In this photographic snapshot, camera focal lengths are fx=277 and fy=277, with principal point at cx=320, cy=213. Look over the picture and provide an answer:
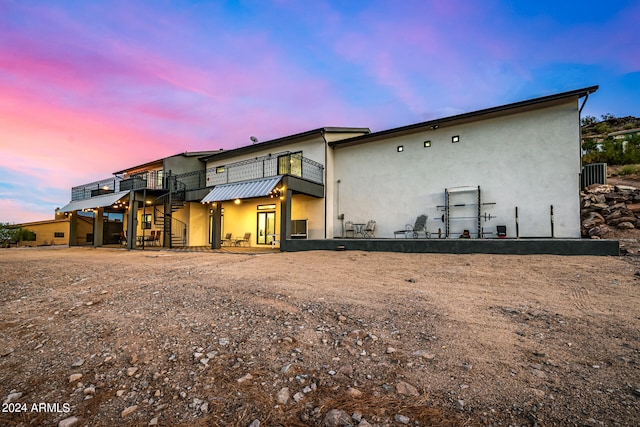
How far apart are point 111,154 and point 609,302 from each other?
31.8 metres

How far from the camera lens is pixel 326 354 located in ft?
9.14

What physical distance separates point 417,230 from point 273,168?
8908mm

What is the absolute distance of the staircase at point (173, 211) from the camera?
17.0 m

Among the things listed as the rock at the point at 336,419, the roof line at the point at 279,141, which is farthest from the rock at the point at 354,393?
the roof line at the point at 279,141

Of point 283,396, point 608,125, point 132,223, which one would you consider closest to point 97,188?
point 132,223

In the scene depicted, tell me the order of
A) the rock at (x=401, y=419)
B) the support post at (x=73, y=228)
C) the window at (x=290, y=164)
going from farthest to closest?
the support post at (x=73, y=228) < the window at (x=290, y=164) < the rock at (x=401, y=419)

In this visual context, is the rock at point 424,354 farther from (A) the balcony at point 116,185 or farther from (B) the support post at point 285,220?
(A) the balcony at point 116,185

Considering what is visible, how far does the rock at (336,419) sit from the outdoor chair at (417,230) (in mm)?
11475

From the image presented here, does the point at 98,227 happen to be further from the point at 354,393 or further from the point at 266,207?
the point at 354,393

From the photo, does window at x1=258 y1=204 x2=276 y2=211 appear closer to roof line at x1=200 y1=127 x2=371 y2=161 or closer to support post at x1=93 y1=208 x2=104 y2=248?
roof line at x1=200 y1=127 x2=371 y2=161

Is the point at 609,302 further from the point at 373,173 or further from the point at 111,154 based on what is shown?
the point at 111,154

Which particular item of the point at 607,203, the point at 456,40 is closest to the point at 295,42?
the point at 456,40

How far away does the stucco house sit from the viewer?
34.6 ft

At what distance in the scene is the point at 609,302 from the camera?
4133mm
